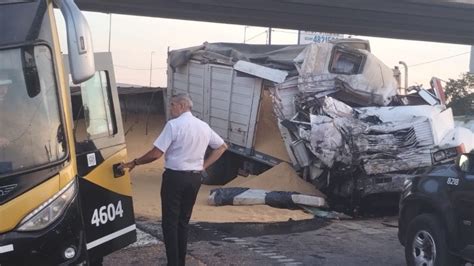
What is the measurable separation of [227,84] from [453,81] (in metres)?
45.5

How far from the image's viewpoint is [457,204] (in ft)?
19.7

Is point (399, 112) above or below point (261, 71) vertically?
below

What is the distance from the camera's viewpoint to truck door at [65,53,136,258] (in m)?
4.70

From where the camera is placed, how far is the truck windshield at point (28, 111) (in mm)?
3971

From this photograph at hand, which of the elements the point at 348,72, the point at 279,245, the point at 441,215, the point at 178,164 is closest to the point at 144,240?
the point at 279,245

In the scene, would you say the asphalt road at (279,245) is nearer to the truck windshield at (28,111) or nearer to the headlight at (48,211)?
the headlight at (48,211)

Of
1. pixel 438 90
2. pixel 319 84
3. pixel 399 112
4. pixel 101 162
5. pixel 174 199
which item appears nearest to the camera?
pixel 101 162

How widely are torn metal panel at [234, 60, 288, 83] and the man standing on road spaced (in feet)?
21.1

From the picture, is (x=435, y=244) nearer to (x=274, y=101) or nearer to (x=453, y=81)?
(x=274, y=101)

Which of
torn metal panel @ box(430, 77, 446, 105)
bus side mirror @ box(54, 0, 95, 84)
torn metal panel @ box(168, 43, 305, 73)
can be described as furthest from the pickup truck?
torn metal panel @ box(168, 43, 305, 73)

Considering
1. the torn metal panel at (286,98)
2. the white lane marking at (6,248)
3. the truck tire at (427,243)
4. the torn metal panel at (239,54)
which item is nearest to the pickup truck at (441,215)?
the truck tire at (427,243)

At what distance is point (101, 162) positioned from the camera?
4910 millimetres

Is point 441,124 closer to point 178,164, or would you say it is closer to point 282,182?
point 282,182

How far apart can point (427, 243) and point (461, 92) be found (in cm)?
5106
